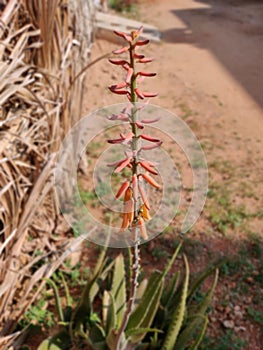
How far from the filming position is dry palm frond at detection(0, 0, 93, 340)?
2014mm

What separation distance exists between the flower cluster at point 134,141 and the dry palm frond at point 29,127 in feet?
3.16

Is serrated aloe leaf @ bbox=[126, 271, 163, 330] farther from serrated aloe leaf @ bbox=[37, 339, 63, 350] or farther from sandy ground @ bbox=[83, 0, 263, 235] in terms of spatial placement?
sandy ground @ bbox=[83, 0, 263, 235]

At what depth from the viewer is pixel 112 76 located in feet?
18.8

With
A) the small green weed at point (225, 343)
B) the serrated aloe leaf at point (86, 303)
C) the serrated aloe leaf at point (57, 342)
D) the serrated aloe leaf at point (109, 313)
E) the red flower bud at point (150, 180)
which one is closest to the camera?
the red flower bud at point (150, 180)

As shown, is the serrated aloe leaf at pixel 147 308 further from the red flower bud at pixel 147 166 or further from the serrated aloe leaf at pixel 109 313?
the red flower bud at pixel 147 166

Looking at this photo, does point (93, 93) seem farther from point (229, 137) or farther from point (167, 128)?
point (167, 128)

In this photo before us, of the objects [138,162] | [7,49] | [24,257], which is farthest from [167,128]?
[24,257]

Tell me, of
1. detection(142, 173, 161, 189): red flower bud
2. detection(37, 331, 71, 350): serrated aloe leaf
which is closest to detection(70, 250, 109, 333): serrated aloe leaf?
detection(37, 331, 71, 350): serrated aloe leaf

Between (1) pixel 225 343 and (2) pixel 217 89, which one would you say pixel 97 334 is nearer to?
(1) pixel 225 343

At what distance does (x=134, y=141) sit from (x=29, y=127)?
1437 millimetres

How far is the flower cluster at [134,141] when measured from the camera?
907 mm

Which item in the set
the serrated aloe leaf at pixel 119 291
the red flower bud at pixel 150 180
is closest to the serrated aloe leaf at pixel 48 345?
the serrated aloe leaf at pixel 119 291

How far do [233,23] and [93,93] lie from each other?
367 cm

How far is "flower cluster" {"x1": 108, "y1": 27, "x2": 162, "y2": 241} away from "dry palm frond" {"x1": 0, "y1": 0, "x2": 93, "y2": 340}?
0.96m
